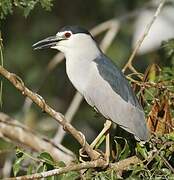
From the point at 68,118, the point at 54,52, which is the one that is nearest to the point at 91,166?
the point at 68,118

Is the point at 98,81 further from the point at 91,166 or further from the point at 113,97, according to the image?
the point at 91,166

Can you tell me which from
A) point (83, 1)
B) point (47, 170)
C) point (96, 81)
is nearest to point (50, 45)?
point (96, 81)

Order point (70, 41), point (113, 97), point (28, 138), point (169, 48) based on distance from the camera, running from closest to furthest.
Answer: point (113, 97) < point (70, 41) < point (169, 48) < point (28, 138)

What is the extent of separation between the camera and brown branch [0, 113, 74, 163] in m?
4.19

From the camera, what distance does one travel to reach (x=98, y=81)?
349 cm

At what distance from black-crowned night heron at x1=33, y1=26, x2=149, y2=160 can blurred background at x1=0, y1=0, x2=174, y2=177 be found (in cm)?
198

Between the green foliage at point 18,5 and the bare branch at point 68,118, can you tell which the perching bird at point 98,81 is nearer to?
the green foliage at point 18,5

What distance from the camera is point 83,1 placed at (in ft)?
24.1

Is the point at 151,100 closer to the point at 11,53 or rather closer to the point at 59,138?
the point at 59,138

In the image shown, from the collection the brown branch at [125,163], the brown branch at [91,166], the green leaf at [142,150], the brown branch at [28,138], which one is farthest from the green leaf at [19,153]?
the brown branch at [28,138]

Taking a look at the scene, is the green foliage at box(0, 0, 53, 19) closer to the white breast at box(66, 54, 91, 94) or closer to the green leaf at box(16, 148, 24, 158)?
the white breast at box(66, 54, 91, 94)

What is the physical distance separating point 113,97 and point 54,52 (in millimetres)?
3697

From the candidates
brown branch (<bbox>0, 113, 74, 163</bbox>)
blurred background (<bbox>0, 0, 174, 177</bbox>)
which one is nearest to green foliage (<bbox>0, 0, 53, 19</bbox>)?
brown branch (<bbox>0, 113, 74, 163</bbox>)

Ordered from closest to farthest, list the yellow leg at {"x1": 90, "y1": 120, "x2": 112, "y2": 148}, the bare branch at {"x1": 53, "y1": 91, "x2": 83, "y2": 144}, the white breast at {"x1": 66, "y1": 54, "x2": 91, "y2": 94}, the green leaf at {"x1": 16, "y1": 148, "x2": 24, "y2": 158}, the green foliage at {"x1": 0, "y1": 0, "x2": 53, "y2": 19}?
the green leaf at {"x1": 16, "y1": 148, "x2": 24, "y2": 158}, the green foliage at {"x1": 0, "y1": 0, "x2": 53, "y2": 19}, the yellow leg at {"x1": 90, "y1": 120, "x2": 112, "y2": 148}, the white breast at {"x1": 66, "y1": 54, "x2": 91, "y2": 94}, the bare branch at {"x1": 53, "y1": 91, "x2": 83, "y2": 144}
